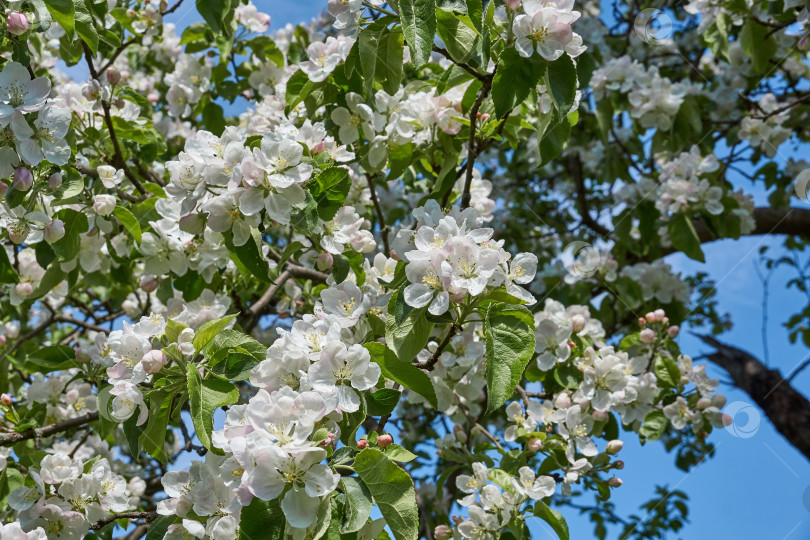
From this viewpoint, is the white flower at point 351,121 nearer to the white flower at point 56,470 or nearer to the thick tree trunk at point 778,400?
the white flower at point 56,470

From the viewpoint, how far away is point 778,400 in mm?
4680

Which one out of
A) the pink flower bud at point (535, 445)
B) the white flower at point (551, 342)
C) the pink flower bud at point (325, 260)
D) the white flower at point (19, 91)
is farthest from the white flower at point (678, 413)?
the white flower at point (19, 91)

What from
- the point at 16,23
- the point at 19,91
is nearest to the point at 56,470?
the point at 19,91

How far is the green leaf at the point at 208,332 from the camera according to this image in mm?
1335

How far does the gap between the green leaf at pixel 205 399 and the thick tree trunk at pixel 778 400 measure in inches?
145

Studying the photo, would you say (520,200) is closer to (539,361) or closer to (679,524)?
(679,524)

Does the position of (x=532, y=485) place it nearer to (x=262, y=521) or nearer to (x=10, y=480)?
(x=262, y=521)

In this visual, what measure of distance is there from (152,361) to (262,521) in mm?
371

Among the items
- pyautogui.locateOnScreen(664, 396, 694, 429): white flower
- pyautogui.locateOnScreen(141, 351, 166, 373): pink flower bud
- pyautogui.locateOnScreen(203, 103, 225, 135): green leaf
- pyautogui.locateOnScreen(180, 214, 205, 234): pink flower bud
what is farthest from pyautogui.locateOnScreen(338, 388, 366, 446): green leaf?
pyautogui.locateOnScreen(203, 103, 225, 135): green leaf

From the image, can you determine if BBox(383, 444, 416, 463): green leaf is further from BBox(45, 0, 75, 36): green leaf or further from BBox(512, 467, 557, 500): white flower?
BBox(45, 0, 75, 36): green leaf

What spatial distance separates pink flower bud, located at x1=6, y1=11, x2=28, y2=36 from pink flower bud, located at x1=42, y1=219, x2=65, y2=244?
0.46 m

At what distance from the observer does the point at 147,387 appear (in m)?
1.44

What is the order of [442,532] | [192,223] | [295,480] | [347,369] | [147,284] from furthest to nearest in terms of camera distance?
1. [147,284]
2. [442,532]
3. [192,223]
4. [347,369]
5. [295,480]

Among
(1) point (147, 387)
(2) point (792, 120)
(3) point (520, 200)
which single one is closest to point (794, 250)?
(2) point (792, 120)
